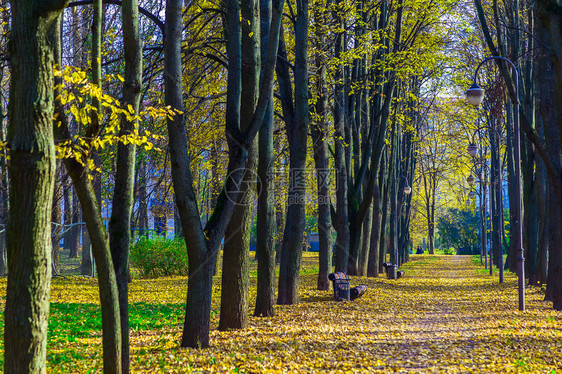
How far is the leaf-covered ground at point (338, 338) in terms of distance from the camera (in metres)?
7.07

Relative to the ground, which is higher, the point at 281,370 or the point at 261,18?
the point at 261,18

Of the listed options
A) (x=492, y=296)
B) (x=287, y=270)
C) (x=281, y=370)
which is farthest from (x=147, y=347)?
(x=492, y=296)

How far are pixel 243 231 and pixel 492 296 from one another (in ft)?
34.3

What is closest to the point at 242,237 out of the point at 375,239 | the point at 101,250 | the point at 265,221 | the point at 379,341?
the point at 265,221

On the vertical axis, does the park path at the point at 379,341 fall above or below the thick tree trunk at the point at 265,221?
below

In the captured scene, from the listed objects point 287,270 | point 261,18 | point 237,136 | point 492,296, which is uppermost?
point 261,18

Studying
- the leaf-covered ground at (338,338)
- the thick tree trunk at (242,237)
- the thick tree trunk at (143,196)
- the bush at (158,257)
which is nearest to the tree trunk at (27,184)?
the leaf-covered ground at (338,338)

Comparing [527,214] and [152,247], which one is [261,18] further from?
[152,247]

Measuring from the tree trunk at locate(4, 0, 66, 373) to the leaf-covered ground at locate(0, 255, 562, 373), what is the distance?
2.93 metres

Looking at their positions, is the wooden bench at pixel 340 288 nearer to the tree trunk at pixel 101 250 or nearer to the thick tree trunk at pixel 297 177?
the thick tree trunk at pixel 297 177

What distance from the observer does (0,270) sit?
19.1m

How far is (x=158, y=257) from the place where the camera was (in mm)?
21734

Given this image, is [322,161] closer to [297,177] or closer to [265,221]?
[297,177]

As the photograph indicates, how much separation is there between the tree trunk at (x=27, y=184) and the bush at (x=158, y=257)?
1804 cm
